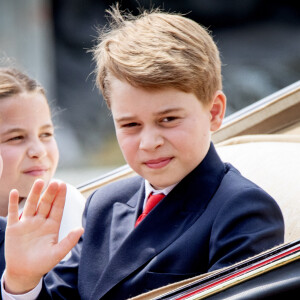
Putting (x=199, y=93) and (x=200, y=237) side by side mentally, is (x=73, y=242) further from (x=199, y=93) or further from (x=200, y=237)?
(x=199, y=93)

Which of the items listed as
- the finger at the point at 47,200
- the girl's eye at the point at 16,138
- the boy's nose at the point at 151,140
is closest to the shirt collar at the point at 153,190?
the boy's nose at the point at 151,140

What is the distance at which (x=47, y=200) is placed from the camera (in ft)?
4.47

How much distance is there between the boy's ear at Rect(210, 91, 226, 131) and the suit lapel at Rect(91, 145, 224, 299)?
7cm

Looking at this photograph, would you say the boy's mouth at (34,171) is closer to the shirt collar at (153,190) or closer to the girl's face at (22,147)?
the girl's face at (22,147)

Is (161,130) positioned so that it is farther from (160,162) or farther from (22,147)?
(22,147)

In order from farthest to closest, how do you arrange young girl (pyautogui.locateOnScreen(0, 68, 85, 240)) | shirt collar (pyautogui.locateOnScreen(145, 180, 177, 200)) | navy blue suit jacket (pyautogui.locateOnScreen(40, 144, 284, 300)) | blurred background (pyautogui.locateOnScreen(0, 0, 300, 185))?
blurred background (pyautogui.locateOnScreen(0, 0, 300, 185)), young girl (pyautogui.locateOnScreen(0, 68, 85, 240)), shirt collar (pyautogui.locateOnScreen(145, 180, 177, 200)), navy blue suit jacket (pyautogui.locateOnScreen(40, 144, 284, 300))

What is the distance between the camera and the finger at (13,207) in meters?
1.32

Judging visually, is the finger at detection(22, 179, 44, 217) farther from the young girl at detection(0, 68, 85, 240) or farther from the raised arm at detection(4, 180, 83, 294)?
the young girl at detection(0, 68, 85, 240)

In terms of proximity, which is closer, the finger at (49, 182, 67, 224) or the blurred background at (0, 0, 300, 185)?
the finger at (49, 182, 67, 224)

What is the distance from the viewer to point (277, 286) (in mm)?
1162

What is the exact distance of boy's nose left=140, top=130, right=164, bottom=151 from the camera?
1370 millimetres

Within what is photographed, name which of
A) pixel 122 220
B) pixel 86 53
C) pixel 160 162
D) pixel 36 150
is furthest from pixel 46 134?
pixel 86 53

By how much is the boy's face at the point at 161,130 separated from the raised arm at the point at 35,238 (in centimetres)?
17

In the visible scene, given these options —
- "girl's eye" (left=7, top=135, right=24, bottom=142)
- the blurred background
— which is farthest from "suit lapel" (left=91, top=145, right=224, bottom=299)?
the blurred background
